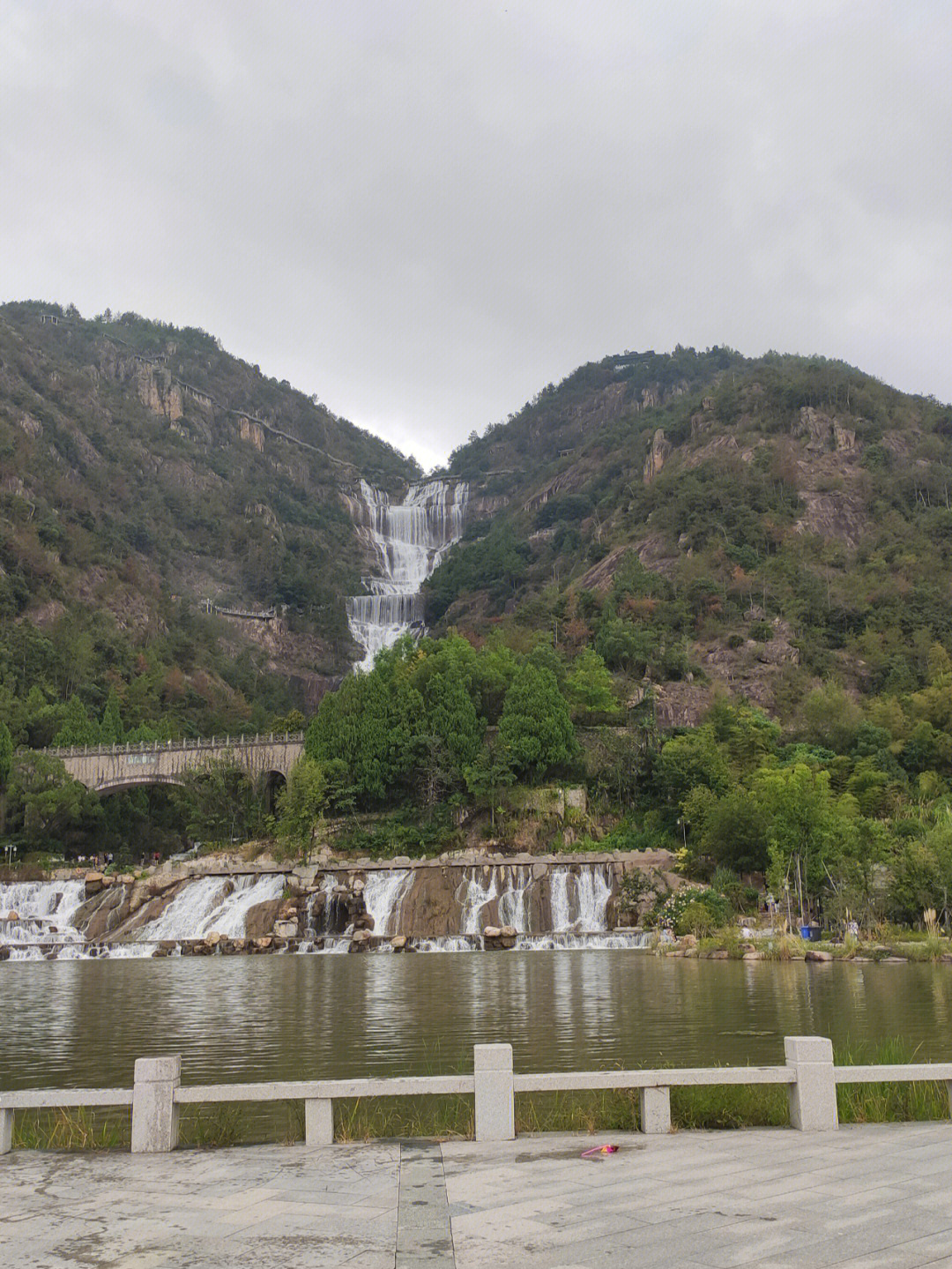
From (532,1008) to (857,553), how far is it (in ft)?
273

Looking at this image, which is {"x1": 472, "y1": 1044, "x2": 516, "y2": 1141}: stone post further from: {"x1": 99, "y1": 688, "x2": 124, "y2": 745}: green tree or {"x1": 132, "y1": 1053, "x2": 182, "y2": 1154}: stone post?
{"x1": 99, "y1": 688, "x2": 124, "y2": 745}: green tree

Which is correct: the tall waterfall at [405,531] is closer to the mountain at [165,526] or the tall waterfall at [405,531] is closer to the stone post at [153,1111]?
the mountain at [165,526]

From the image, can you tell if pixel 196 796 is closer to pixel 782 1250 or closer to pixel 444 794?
pixel 444 794

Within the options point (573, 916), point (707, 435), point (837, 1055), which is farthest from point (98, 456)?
point (837, 1055)

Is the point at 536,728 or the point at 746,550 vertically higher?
the point at 746,550

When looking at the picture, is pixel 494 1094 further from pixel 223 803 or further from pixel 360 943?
pixel 223 803

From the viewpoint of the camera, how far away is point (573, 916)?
5228cm

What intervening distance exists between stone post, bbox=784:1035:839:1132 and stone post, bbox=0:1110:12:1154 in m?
7.13

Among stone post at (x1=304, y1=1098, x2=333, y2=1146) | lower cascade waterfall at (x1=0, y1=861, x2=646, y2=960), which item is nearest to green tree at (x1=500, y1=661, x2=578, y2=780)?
lower cascade waterfall at (x1=0, y1=861, x2=646, y2=960)

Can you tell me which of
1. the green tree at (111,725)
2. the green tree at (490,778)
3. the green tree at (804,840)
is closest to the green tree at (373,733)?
the green tree at (490,778)

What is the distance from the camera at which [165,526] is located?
139125mm

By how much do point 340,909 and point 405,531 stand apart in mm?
115595

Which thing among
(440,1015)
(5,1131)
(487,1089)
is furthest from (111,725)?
(487,1089)

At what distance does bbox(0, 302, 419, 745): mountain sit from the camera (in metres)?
102
